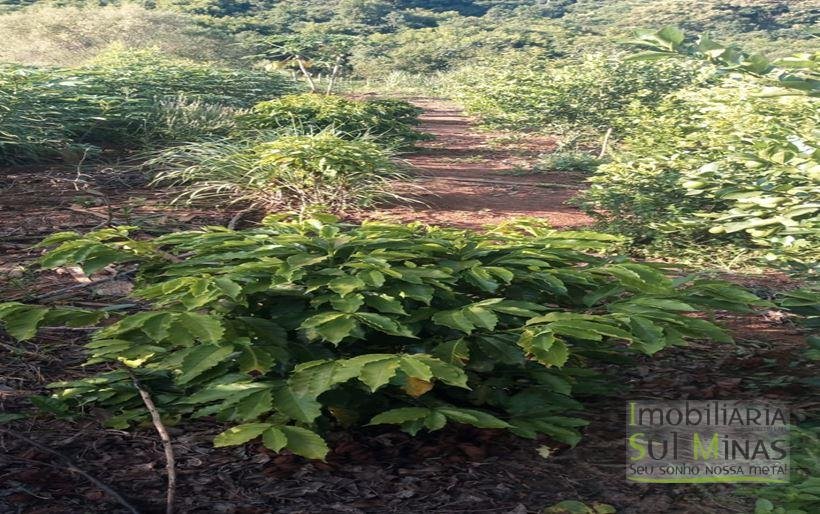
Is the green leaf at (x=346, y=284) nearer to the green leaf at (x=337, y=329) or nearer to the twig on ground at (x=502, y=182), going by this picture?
the green leaf at (x=337, y=329)

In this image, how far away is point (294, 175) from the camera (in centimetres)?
614

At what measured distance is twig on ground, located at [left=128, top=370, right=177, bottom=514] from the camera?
2.02m

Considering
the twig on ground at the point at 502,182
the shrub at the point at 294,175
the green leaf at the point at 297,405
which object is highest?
the green leaf at the point at 297,405

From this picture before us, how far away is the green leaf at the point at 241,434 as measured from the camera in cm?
209

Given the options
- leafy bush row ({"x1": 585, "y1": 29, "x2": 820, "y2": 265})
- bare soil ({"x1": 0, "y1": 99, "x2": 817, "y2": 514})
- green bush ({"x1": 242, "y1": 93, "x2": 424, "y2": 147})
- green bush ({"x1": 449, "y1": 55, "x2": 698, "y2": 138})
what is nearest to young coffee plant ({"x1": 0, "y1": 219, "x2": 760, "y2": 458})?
bare soil ({"x1": 0, "y1": 99, "x2": 817, "y2": 514})

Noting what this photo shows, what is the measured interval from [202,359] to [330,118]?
23.1 ft

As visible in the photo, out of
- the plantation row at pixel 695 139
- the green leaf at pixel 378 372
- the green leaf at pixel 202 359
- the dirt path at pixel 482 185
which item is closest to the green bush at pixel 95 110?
the dirt path at pixel 482 185

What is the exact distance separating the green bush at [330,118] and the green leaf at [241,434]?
19.4ft

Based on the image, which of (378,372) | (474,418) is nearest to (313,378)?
(378,372)

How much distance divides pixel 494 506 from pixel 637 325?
62 centimetres

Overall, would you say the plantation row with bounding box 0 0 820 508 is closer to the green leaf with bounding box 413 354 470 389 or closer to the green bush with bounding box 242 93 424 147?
the green leaf with bounding box 413 354 470 389

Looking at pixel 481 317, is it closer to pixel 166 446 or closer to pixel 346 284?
pixel 346 284

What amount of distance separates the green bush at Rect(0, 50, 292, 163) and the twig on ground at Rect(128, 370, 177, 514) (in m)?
5.21

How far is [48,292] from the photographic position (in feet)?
12.8
